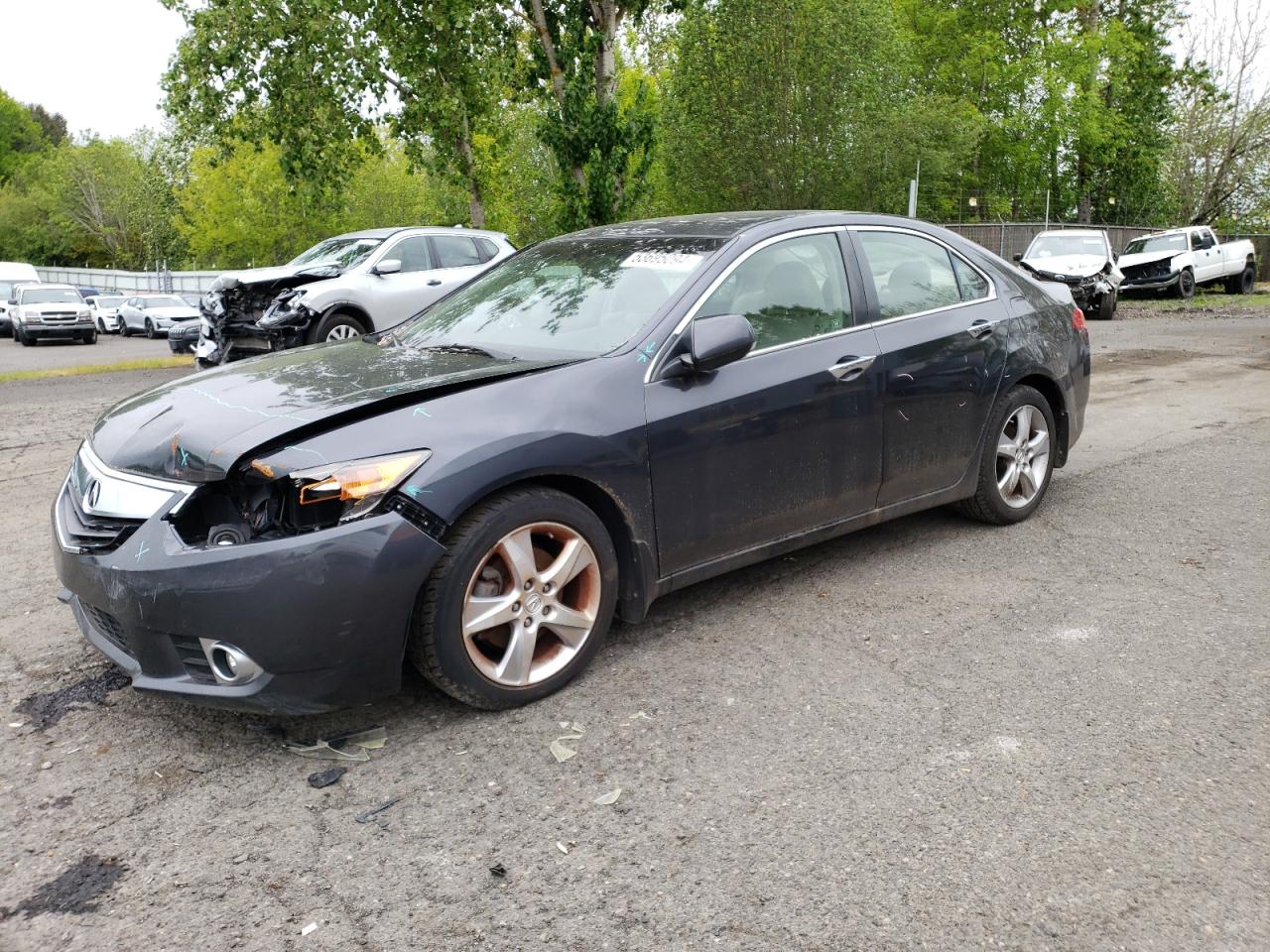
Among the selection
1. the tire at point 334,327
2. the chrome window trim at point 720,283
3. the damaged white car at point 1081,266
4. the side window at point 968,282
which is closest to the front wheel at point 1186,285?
the damaged white car at point 1081,266

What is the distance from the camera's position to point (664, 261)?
14.2 ft

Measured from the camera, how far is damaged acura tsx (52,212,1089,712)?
309cm

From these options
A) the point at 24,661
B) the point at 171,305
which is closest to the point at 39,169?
the point at 171,305

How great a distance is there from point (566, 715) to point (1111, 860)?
162 cm

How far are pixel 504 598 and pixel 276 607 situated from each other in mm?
706

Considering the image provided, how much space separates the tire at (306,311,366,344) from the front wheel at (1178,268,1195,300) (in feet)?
71.3

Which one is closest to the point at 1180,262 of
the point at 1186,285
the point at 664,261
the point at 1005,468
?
the point at 1186,285

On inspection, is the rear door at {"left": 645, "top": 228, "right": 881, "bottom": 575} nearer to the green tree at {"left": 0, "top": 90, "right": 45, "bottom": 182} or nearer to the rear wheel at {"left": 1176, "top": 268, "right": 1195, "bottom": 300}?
the rear wheel at {"left": 1176, "top": 268, "right": 1195, "bottom": 300}

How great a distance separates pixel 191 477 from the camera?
3215mm

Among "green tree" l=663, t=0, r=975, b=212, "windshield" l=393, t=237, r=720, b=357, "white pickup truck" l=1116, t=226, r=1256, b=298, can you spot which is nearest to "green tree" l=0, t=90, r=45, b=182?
"green tree" l=663, t=0, r=975, b=212

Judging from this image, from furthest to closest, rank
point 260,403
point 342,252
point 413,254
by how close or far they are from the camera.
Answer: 1. point 342,252
2. point 413,254
3. point 260,403

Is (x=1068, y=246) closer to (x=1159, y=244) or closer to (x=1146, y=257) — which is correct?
(x=1146, y=257)

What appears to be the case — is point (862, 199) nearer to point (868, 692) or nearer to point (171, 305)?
point (171, 305)

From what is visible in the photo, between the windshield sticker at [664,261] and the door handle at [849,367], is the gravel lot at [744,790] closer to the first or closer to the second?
the door handle at [849,367]
